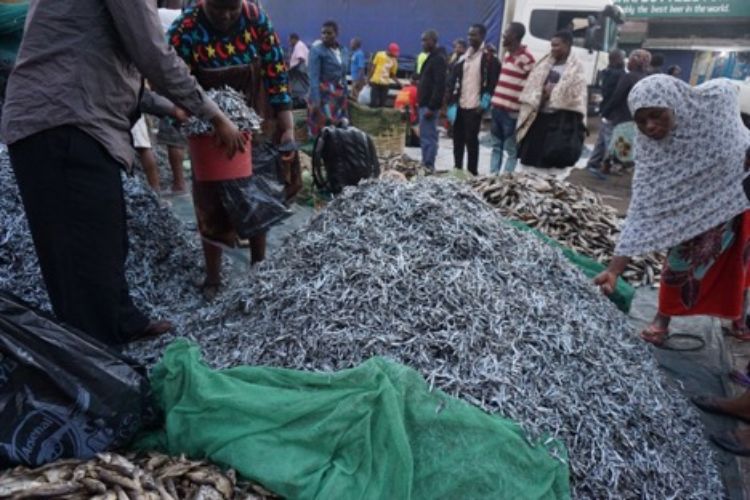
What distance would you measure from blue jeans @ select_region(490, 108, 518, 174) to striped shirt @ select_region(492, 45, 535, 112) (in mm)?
128

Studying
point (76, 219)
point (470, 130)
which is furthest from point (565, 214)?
point (76, 219)

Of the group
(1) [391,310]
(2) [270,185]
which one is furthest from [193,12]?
Answer: (1) [391,310]

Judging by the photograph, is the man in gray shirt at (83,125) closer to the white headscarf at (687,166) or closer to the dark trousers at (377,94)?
the white headscarf at (687,166)

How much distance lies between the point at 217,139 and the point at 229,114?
0.14m

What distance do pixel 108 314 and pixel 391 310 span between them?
1141 mm

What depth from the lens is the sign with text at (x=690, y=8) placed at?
17984 millimetres

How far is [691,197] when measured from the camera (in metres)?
3.30

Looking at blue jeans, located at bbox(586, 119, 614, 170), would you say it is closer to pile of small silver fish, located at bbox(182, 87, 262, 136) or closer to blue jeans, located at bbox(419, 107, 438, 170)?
blue jeans, located at bbox(419, 107, 438, 170)

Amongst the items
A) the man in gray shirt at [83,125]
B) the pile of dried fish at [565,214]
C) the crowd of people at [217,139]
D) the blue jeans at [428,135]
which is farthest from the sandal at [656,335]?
the blue jeans at [428,135]

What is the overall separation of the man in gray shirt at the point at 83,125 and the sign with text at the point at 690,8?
19.3 meters

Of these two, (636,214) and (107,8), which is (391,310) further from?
(636,214)

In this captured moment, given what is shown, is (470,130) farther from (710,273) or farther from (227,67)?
(227,67)

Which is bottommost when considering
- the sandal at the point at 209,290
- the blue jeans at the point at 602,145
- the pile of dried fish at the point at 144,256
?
the blue jeans at the point at 602,145

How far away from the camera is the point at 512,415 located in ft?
6.60
